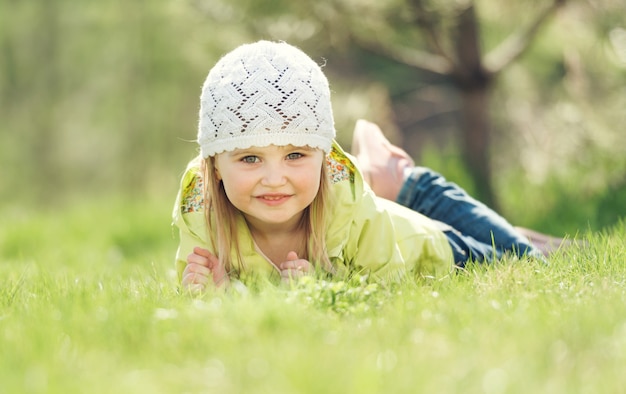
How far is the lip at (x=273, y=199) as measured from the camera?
9.59ft

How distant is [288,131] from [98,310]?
0.92 metres

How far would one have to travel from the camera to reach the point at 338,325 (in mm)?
2186

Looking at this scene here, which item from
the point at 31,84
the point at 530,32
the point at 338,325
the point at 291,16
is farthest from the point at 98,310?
the point at 31,84

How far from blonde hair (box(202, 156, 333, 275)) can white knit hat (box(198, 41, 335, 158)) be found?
14cm

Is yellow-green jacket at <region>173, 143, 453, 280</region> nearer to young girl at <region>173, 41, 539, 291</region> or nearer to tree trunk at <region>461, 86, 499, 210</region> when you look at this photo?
young girl at <region>173, 41, 539, 291</region>

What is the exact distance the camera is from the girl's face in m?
2.88

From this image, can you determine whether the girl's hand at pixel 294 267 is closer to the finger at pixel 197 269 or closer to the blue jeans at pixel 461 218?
the finger at pixel 197 269

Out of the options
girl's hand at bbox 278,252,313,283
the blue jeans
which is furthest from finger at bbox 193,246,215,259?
the blue jeans

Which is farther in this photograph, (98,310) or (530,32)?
(530,32)

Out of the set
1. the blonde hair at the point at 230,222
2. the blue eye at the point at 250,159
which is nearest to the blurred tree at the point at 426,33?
the blonde hair at the point at 230,222

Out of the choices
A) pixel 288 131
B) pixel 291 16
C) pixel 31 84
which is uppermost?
pixel 291 16

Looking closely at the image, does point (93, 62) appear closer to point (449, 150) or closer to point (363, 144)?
point (449, 150)

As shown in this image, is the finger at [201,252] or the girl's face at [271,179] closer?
the girl's face at [271,179]

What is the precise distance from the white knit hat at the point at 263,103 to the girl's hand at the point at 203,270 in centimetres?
37
